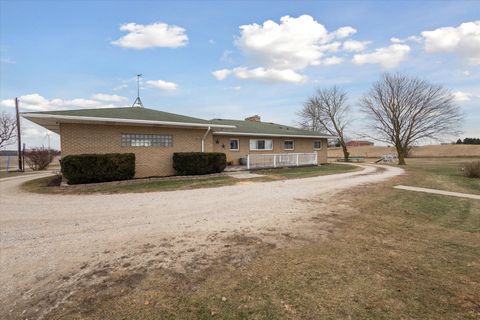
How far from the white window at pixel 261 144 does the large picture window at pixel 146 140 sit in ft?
24.7

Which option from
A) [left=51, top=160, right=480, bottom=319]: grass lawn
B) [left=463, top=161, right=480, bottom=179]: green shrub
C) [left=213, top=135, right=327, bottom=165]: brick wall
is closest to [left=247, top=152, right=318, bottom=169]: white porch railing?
[left=213, top=135, right=327, bottom=165]: brick wall

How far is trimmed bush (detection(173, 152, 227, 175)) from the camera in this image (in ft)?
46.4

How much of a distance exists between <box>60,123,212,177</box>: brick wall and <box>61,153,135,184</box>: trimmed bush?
1.52m

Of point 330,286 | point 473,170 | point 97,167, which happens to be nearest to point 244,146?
point 97,167

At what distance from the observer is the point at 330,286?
10.9 ft

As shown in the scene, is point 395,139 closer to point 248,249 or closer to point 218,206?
point 218,206

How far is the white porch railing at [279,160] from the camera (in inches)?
707

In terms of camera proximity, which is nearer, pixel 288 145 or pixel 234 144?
pixel 234 144

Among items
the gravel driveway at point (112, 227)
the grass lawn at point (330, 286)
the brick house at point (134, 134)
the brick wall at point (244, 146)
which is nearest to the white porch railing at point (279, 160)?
the brick wall at point (244, 146)

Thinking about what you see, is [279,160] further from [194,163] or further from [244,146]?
[194,163]

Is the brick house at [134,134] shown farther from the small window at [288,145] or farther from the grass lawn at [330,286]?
the grass lawn at [330,286]

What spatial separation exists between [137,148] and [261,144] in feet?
33.3

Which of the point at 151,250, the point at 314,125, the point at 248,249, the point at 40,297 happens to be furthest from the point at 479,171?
the point at 314,125

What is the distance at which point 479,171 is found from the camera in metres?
16.0
